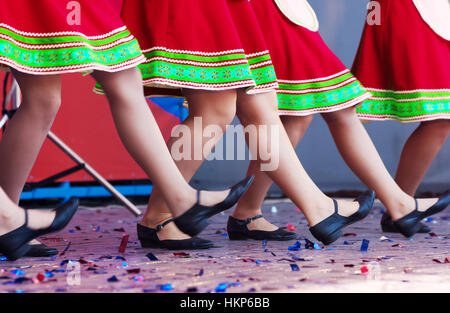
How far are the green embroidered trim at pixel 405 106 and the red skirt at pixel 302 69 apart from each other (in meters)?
0.28

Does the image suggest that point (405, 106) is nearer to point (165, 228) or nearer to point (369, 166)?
point (369, 166)

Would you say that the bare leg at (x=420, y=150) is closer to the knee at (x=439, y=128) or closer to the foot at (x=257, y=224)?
the knee at (x=439, y=128)

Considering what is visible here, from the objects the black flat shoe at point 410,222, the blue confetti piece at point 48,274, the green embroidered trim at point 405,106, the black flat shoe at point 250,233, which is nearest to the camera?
the blue confetti piece at point 48,274

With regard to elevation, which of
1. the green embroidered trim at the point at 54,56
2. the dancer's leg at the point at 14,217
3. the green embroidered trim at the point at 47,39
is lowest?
the dancer's leg at the point at 14,217

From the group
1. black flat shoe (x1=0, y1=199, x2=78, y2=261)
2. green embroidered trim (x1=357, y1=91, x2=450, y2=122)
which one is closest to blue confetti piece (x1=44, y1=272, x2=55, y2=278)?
black flat shoe (x1=0, y1=199, x2=78, y2=261)

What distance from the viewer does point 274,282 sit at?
1356 millimetres

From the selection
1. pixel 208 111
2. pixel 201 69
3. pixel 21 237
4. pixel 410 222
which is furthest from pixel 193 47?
pixel 410 222

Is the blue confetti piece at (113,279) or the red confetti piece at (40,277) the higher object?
the red confetti piece at (40,277)

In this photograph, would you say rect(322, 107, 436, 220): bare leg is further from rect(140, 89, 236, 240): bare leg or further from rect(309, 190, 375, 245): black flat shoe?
rect(140, 89, 236, 240): bare leg

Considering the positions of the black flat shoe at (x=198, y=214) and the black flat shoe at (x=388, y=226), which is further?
the black flat shoe at (x=388, y=226)

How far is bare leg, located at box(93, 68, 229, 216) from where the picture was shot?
1.59 metres

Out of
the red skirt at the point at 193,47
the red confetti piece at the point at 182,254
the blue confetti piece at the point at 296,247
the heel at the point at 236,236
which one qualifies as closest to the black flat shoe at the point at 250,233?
the heel at the point at 236,236

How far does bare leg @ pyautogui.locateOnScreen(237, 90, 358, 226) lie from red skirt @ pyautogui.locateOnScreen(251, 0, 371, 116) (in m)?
0.19

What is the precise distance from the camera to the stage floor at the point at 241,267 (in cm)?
131
